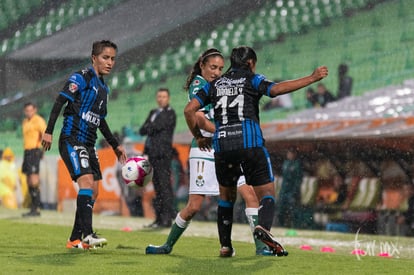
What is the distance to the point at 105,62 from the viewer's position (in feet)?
27.7

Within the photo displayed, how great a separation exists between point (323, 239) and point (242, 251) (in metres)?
3.37

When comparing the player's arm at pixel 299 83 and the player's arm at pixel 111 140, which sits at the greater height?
the player's arm at pixel 299 83

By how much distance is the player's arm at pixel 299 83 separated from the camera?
6.78m

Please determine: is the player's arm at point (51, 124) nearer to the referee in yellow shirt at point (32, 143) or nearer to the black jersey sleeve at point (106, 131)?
the black jersey sleeve at point (106, 131)

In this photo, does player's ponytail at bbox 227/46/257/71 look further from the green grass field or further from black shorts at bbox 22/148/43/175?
black shorts at bbox 22/148/43/175

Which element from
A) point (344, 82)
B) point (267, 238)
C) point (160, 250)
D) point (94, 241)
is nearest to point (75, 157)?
point (94, 241)

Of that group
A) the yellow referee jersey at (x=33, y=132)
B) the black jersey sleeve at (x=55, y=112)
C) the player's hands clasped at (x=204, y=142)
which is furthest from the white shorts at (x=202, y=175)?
the yellow referee jersey at (x=33, y=132)

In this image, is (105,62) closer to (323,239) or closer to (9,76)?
(323,239)

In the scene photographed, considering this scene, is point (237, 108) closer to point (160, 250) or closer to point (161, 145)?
point (160, 250)

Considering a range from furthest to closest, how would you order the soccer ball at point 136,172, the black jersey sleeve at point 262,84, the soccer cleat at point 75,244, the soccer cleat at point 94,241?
the soccer ball at point 136,172, the soccer cleat at point 75,244, the soccer cleat at point 94,241, the black jersey sleeve at point 262,84

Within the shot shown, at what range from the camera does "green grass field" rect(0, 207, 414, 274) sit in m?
6.80

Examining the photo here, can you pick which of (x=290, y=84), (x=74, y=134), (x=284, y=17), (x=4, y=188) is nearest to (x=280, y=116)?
(x=284, y=17)

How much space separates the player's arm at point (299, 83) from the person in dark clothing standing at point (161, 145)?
257 inches

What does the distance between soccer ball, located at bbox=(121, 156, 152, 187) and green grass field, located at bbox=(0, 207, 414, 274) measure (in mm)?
625
